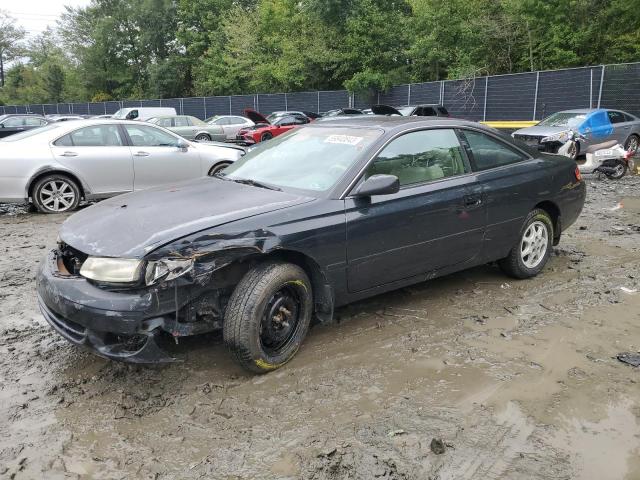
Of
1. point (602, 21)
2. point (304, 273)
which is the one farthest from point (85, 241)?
point (602, 21)

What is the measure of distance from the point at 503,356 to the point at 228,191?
2.26 metres

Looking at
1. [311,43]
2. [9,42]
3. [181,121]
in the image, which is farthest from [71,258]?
[9,42]

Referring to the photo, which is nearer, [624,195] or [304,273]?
[304,273]

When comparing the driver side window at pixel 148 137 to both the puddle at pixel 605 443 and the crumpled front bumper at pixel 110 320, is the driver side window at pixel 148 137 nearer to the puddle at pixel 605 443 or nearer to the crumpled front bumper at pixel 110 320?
the crumpled front bumper at pixel 110 320

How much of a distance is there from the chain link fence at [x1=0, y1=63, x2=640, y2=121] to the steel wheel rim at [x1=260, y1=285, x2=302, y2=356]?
61.1ft

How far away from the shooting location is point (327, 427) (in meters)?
2.89

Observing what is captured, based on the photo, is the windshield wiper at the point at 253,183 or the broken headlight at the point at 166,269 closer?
the broken headlight at the point at 166,269

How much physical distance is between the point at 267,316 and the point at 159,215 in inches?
37.1

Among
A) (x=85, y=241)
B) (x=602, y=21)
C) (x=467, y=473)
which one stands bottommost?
(x=467, y=473)

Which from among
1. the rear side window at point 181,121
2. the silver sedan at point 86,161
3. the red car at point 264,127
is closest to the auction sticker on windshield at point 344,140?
the silver sedan at point 86,161

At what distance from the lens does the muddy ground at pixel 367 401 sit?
2619 millimetres

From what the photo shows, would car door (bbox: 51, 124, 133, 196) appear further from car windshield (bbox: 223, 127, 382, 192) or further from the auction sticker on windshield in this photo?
the auction sticker on windshield

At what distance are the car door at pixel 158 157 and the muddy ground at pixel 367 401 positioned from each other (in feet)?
13.8

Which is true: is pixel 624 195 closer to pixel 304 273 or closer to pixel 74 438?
pixel 304 273
